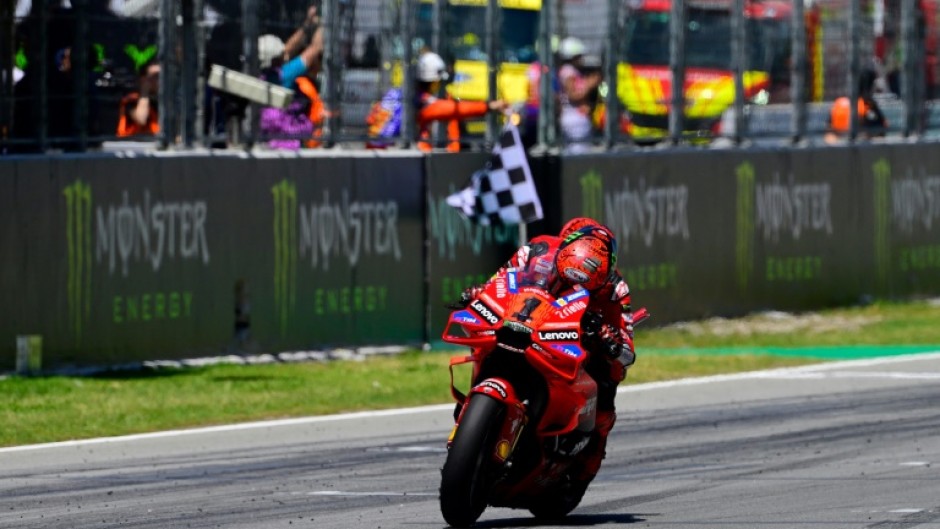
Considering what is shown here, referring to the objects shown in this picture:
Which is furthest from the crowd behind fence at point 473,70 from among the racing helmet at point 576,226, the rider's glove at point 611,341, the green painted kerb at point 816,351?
the rider's glove at point 611,341

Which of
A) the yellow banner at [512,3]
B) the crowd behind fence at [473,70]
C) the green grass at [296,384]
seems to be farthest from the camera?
the yellow banner at [512,3]

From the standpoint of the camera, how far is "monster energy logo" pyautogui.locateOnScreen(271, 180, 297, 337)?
16.1 m

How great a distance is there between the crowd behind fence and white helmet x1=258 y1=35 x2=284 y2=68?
0.02 m

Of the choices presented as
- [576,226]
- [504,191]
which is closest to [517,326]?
[576,226]

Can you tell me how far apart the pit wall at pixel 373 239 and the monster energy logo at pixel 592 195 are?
0.02m

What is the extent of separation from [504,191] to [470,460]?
950 cm

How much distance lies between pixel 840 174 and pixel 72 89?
9.42 metres

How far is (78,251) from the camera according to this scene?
574 inches

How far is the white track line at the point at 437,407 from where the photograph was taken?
39.7 feet

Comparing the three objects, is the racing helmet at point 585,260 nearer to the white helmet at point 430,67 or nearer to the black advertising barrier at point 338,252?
the black advertising barrier at point 338,252

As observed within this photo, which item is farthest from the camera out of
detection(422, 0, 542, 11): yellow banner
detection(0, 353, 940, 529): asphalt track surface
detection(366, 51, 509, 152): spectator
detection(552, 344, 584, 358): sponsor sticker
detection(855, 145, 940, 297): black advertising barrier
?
detection(855, 145, 940, 297): black advertising barrier

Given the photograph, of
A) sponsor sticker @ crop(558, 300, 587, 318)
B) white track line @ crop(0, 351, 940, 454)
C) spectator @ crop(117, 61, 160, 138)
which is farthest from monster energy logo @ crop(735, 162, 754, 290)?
sponsor sticker @ crop(558, 300, 587, 318)

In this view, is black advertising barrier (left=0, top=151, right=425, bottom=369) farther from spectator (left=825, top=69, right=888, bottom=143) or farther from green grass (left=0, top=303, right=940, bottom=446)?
spectator (left=825, top=69, right=888, bottom=143)

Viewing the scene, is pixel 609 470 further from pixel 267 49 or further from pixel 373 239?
pixel 267 49
